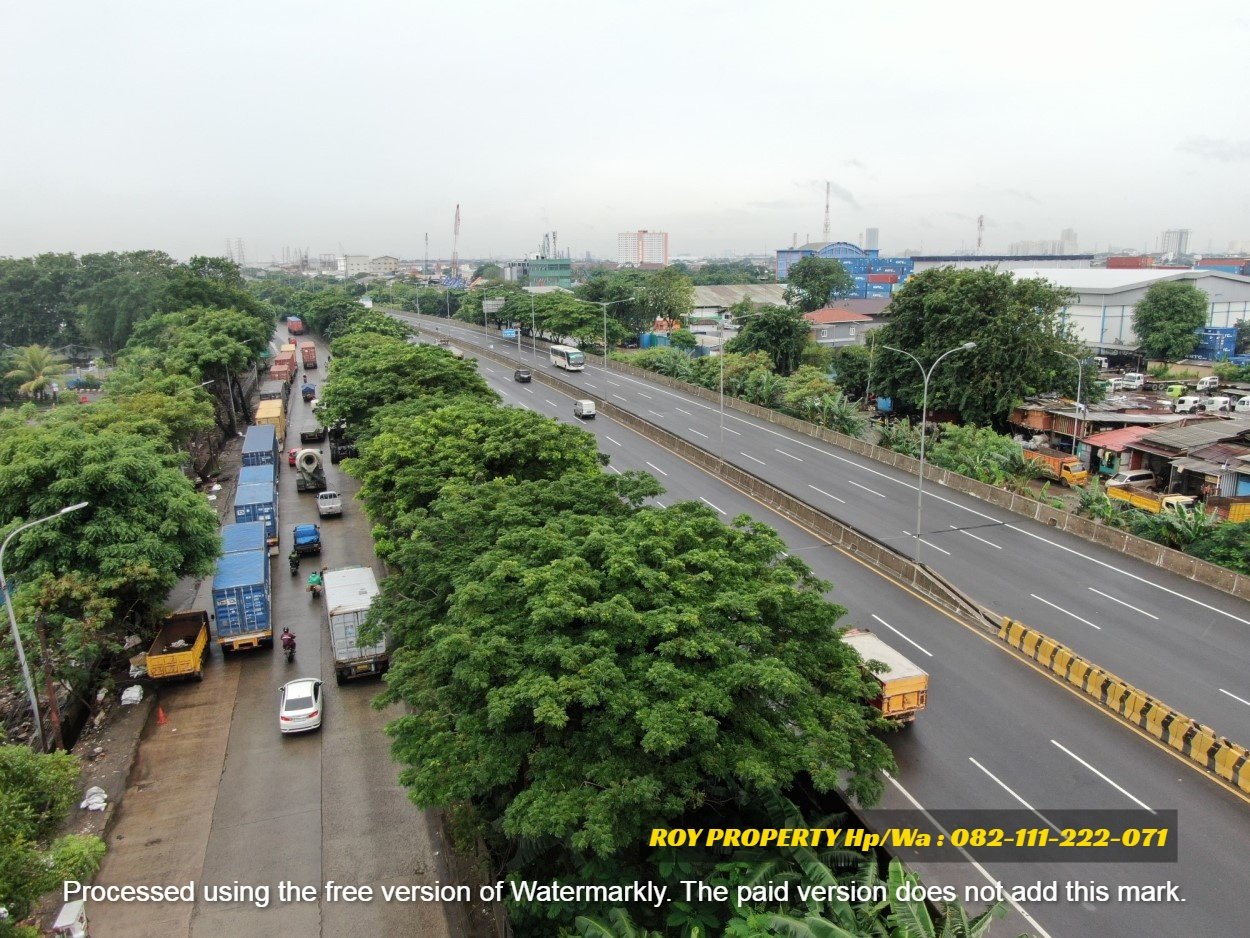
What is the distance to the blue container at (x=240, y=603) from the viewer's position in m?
24.8

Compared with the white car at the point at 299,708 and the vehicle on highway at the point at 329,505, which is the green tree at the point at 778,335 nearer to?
the vehicle on highway at the point at 329,505

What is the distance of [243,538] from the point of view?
29.2 meters

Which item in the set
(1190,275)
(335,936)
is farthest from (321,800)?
(1190,275)

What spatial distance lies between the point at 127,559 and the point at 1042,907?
23661 mm

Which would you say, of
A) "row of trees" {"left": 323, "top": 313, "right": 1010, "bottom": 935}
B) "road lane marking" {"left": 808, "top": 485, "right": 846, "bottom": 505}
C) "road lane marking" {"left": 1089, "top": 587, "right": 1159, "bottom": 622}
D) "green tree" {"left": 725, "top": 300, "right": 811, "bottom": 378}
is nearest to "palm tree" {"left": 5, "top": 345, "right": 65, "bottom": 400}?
"green tree" {"left": 725, "top": 300, "right": 811, "bottom": 378}

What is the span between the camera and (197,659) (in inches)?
934

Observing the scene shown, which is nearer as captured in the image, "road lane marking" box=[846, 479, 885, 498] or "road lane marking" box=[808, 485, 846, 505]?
"road lane marking" box=[808, 485, 846, 505]

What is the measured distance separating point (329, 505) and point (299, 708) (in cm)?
1960

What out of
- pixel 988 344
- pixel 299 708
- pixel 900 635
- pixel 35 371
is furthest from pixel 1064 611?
pixel 35 371

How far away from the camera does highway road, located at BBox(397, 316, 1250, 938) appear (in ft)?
44.8

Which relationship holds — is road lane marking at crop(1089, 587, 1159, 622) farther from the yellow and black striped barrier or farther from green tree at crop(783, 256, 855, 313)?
green tree at crop(783, 256, 855, 313)

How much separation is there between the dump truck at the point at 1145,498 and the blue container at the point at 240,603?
35.6m

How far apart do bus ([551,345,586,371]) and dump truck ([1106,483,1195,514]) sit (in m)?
47.7

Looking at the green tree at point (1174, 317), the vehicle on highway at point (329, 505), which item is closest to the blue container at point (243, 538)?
the vehicle on highway at point (329, 505)
